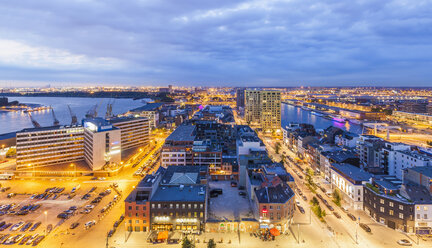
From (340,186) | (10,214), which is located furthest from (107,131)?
(340,186)

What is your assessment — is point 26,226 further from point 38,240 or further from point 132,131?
point 132,131

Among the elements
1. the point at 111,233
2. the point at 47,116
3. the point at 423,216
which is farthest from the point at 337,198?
the point at 47,116

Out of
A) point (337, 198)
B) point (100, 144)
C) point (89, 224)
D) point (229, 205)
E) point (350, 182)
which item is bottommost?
point (89, 224)

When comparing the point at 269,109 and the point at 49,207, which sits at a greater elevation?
the point at 269,109

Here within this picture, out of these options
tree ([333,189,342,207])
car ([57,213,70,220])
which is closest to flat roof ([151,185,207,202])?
car ([57,213,70,220])

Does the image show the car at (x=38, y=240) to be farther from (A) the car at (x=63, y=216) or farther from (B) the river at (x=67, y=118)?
(B) the river at (x=67, y=118)

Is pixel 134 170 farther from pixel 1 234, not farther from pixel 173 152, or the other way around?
pixel 1 234

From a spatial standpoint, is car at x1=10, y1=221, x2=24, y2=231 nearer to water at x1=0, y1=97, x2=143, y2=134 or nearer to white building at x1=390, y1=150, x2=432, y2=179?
white building at x1=390, y1=150, x2=432, y2=179
